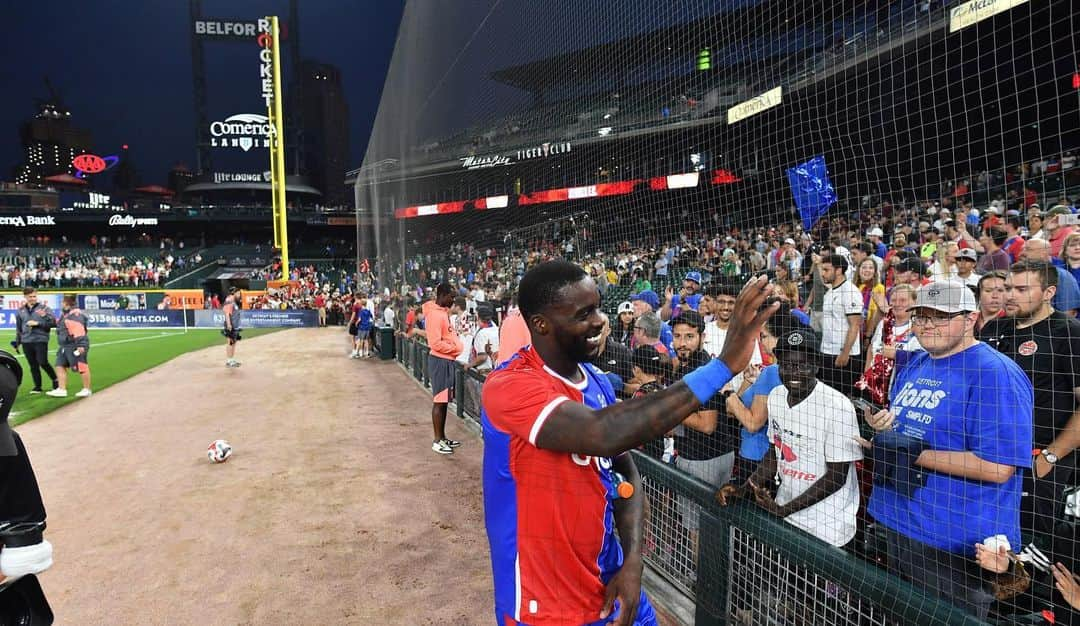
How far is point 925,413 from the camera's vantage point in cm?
238

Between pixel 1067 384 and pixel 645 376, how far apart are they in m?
2.17

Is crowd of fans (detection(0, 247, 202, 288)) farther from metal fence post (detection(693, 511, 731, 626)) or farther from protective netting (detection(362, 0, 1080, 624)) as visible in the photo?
metal fence post (detection(693, 511, 731, 626))

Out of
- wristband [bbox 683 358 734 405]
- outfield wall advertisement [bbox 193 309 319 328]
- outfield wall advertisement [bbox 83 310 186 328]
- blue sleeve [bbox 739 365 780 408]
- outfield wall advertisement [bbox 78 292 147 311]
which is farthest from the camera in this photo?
outfield wall advertisement [bbox 78 292 147 311]

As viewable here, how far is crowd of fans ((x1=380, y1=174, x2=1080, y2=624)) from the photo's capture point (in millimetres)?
2123

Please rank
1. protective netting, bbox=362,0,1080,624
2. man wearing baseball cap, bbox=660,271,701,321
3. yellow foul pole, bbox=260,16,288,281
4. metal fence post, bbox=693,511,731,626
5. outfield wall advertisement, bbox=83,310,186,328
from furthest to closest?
1. outfield wall advertisement, bbox=83,310,186,328
2. yellow foul pole, bbox=260,16,288,281
3. man wearing baseball cap, bbox=660,271,701,321
4. metal fence post, bbox=693,511,731,626
5. protective netting, bbox=362,0,1080,624

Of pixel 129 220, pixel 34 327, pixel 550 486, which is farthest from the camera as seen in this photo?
pixel 129 220

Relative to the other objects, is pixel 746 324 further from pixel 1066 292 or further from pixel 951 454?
pixel 1066 292

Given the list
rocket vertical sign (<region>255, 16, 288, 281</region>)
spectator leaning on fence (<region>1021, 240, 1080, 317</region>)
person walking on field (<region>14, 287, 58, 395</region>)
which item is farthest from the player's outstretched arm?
rocket vertical sign (<region>255, 16, 288, 281</region>)

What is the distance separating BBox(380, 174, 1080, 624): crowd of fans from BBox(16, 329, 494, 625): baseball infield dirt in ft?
5.17

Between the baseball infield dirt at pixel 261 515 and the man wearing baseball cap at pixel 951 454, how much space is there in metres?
2.19

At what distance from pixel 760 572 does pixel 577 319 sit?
5.91 feet

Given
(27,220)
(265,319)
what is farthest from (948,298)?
(27,220)

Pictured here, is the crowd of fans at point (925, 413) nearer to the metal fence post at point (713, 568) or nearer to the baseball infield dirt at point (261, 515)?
the metal fence post at point (713, 568)

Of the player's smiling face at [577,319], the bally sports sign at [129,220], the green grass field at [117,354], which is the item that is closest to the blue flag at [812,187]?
the player's smiling face at [577,319]
